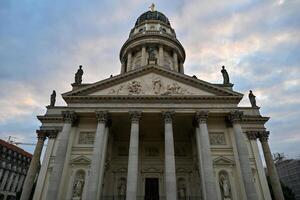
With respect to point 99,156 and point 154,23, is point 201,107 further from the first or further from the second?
point 154,23

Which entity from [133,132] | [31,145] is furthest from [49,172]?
[31,145]

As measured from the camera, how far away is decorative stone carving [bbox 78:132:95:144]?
19.3 metres

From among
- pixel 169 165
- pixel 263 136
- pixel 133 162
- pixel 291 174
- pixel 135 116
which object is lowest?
→ pixel 169 165

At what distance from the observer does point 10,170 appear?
4550cm

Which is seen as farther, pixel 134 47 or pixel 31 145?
pixel 31 145

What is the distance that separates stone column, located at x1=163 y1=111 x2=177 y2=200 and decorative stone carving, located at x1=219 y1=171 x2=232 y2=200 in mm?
4171

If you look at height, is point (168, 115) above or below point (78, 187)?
above

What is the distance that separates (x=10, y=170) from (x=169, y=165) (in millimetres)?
43352

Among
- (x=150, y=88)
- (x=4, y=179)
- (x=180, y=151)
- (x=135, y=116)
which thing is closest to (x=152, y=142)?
(x=180, y=151)

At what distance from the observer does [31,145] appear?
360ft

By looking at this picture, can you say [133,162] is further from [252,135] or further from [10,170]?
[10,170]

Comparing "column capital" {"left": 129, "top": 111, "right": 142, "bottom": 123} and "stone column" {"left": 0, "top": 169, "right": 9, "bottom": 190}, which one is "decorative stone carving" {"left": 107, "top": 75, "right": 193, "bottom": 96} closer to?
"column capital" {"left": 129, "top": 111, "right": 142, "bottom": 123}

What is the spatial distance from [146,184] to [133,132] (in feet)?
22.0

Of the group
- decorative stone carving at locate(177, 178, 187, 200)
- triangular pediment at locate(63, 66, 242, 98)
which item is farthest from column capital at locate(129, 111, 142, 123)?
decorative stone carving at locate(177, 178, 187, 200)
